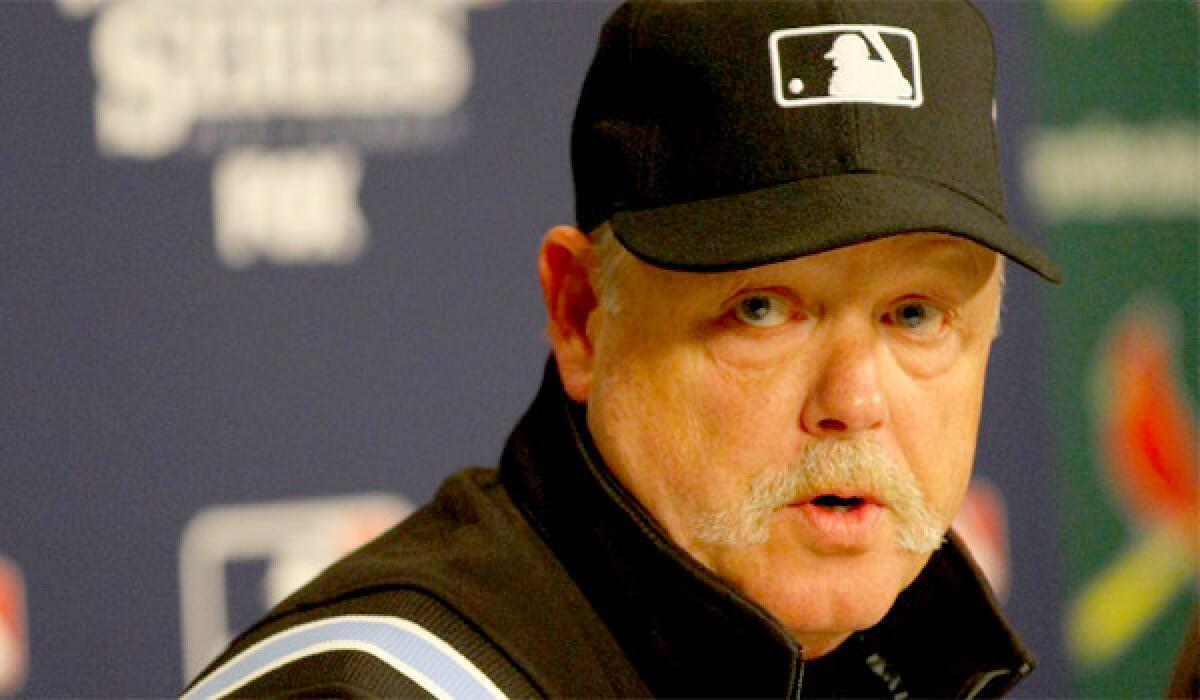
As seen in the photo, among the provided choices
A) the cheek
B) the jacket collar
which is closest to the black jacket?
the jacket collar

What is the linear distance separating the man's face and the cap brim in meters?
0.04

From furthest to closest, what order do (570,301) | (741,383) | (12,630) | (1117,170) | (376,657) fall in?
1. (1117,170)
2. (12,630)
3. (570,301)
4. (741,383)
5. (376,657)

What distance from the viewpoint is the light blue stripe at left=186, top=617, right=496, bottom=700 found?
1166mm

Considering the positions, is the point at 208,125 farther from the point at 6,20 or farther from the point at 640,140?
the point at 640,140

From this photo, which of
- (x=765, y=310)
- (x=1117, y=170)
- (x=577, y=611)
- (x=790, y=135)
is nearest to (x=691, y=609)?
(x=577, y=611)

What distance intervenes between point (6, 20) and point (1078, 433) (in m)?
1.56

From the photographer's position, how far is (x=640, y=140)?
1296mm

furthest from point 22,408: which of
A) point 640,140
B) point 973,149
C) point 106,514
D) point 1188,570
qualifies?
point 1188,570

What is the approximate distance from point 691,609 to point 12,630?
117 cm

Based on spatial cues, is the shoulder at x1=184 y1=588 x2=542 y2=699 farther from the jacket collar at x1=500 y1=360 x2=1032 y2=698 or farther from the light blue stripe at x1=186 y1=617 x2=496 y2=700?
the jacket collar at x1=500 y1=360 x2=1032 y2=698

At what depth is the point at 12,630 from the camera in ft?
7.16

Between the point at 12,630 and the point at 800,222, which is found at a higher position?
the point at 800,222

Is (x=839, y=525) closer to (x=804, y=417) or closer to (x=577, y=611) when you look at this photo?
(x=804, y=417)

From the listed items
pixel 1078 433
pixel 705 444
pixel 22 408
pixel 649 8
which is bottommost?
pixel 1078 433
